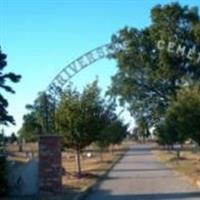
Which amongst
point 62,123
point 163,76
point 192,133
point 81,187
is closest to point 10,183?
point 81,187

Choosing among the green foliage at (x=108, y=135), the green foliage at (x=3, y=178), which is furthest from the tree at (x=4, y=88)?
the green foliage at (x=108, y=135)

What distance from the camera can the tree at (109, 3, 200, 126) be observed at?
2466 inches

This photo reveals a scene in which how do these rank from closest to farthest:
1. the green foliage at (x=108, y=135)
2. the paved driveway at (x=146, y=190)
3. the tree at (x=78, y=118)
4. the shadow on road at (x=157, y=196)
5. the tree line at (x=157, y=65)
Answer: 1. the shadow on road at (x=157, y=196)
2. the paved driveway at (x=146, y=190)
3. the tree at (x=78, y=118)
4. the green foliage at (x=108, y=135)
5. the tree line at (x=157, y=65)

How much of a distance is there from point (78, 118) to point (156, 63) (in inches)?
1103

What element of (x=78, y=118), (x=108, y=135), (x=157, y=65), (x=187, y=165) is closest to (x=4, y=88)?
(x=78, y=118)

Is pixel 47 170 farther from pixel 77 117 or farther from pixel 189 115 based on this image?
pixel 189 115

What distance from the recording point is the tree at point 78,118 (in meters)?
37.1

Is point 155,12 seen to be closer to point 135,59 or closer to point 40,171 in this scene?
point 135,59

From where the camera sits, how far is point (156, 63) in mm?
64188

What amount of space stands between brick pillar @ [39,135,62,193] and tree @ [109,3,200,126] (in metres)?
35.0

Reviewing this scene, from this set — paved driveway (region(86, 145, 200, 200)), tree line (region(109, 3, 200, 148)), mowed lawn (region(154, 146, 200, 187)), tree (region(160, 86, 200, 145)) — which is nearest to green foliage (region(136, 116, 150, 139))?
tree line (region(109, 3, 200, 148))

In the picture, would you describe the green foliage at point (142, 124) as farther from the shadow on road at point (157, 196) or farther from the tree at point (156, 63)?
the shadow on road at point (157, 196)

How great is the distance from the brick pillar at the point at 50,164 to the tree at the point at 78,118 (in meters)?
10.1

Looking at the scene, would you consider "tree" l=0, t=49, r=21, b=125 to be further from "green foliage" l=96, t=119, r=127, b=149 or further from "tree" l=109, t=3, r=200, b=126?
"tree" l=109, t=3, r=200, b=126
